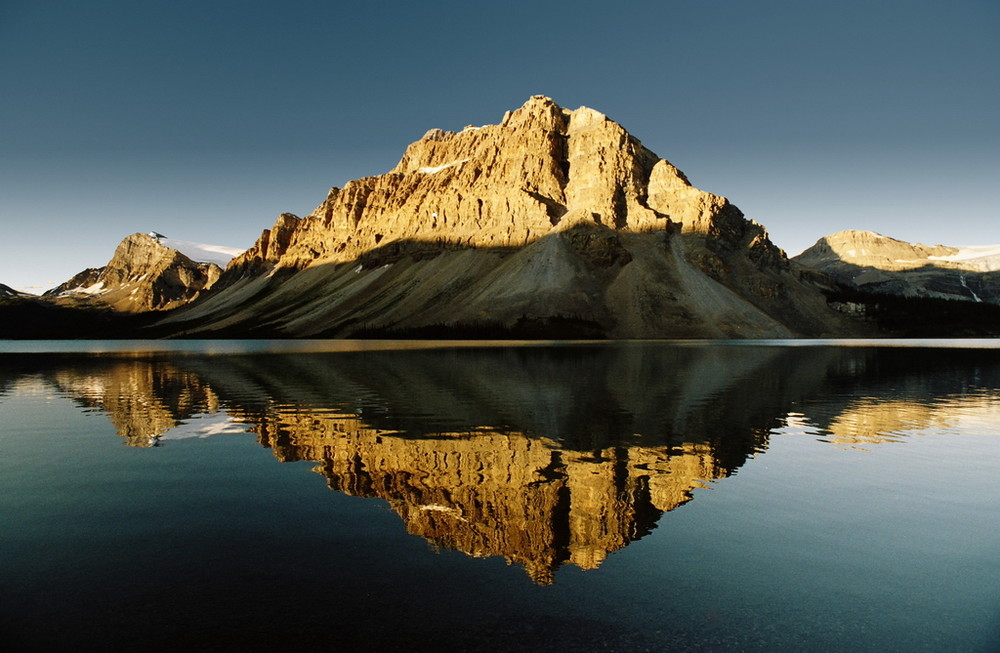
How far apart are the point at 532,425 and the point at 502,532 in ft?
41.5

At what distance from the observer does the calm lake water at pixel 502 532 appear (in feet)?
27.6

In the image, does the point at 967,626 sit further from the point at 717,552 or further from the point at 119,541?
the point at 119,541

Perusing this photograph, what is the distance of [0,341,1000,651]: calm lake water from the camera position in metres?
8.42

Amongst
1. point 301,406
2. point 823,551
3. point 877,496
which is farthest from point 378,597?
point 301,406

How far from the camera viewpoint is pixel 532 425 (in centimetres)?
Answer: 2450

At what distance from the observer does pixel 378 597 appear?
30.2 ft

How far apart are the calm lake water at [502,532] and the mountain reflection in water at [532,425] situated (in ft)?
0.41

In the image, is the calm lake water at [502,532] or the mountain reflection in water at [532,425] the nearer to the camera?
the calm lake water at [502,532]

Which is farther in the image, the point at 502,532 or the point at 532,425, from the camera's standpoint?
the point at 532,425

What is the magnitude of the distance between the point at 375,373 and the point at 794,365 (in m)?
41.0

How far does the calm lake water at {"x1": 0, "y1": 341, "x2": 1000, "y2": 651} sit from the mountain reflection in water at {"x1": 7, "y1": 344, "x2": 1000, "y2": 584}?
126 millimetres

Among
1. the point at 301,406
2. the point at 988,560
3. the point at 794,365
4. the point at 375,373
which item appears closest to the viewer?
the point at 988,560

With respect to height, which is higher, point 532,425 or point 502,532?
point 532,425

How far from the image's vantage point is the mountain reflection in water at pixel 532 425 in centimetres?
1298
